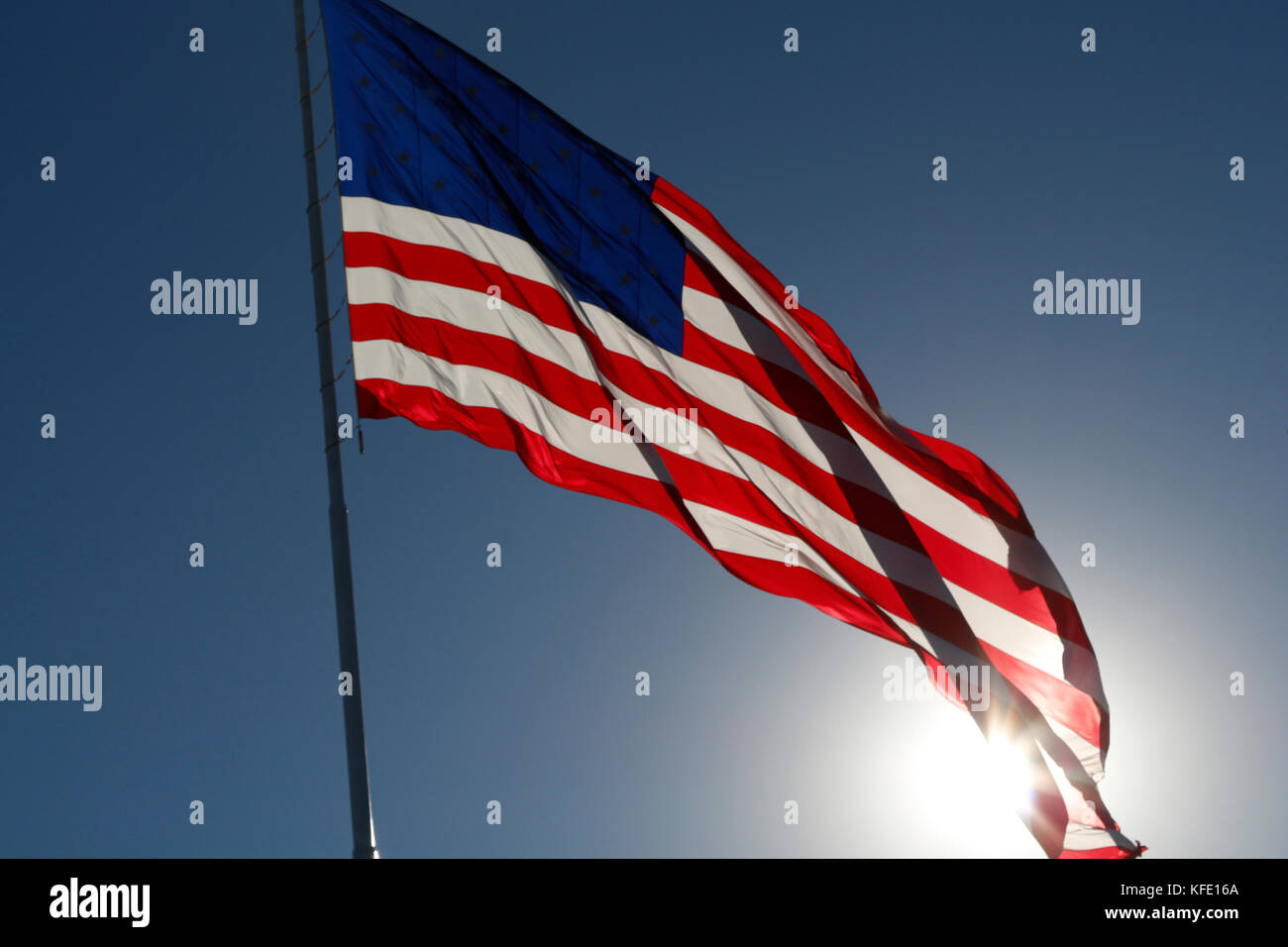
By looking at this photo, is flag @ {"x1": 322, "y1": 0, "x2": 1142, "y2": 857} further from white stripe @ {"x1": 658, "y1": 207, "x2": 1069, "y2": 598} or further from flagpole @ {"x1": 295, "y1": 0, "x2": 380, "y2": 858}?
flagpole @ {"x1": 295, "y1": 0, "x2": 380, "y2": 858}

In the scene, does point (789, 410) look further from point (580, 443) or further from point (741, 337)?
point (580, 443)

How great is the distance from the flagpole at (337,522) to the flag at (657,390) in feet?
2.45

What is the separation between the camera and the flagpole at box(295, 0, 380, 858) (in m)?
8.17

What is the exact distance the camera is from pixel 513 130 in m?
11.5

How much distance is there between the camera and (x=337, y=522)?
8.96 meters

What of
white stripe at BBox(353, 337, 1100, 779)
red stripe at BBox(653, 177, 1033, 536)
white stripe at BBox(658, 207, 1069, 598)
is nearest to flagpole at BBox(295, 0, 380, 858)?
white stripe at BBox(353, 337, 1100, 779)

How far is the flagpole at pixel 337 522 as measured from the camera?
8172mm

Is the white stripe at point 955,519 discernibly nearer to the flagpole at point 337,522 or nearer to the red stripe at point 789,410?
the red stripe at point 789,410

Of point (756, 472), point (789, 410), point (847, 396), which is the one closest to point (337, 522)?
point (756, 472)

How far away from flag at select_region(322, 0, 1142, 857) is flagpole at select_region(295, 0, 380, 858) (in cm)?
Result: 75
